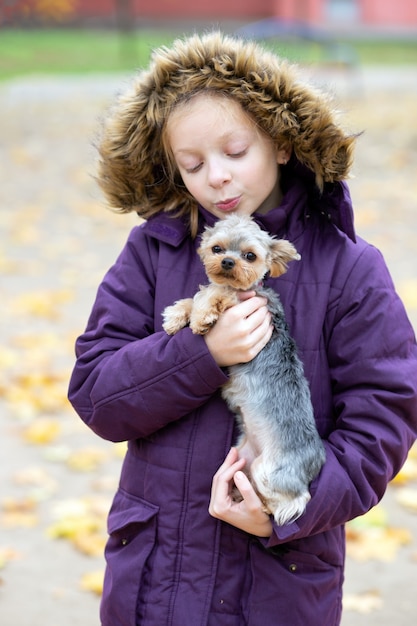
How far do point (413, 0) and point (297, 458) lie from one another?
37.5m

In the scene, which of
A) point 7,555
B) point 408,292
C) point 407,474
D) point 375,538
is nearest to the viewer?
point 7,555

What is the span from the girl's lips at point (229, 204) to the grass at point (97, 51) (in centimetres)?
1849

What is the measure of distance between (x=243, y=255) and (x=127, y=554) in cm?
87

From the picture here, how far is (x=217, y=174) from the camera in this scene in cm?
230

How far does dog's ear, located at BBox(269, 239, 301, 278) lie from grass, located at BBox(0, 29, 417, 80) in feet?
61.1

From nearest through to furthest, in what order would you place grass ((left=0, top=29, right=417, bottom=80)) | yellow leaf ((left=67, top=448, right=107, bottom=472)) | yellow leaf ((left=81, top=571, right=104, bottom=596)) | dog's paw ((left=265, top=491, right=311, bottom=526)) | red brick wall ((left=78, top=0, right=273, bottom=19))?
dog's paw ((left=265, top=491, right=311, bottom=526)) → yellow leaf ((left=81, top=571, right=104, bottom=596)) → yellow leaf ((left=67, top=448, right=107, bottom=472)) → grass ((left=0, top=29, right=417, bottom=80)) → red brick wall ((left=78, top=0, right=273, bottom=19))

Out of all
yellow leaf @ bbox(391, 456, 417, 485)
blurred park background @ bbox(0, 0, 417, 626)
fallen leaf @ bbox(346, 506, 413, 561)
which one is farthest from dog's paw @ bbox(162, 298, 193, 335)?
yellow leaf @ bbox(391, 456, 417, 485)

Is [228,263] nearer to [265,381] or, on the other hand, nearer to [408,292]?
[265,381]

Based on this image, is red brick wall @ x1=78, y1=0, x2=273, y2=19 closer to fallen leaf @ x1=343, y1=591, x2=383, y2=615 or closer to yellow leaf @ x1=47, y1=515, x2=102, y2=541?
yellow leaf @ x1=47, y1=515, x2=102, y2=541

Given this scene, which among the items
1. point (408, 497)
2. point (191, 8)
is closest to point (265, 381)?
point (408, 497)

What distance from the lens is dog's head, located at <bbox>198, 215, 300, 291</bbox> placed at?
2.25 metres

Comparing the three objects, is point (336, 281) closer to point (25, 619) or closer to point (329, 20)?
point (25, 619)

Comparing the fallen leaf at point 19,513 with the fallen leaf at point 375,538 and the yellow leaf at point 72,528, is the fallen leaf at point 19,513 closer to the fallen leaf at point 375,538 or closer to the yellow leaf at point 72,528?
the yellow leaf at point 72,528

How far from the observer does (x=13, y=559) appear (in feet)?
13.3
